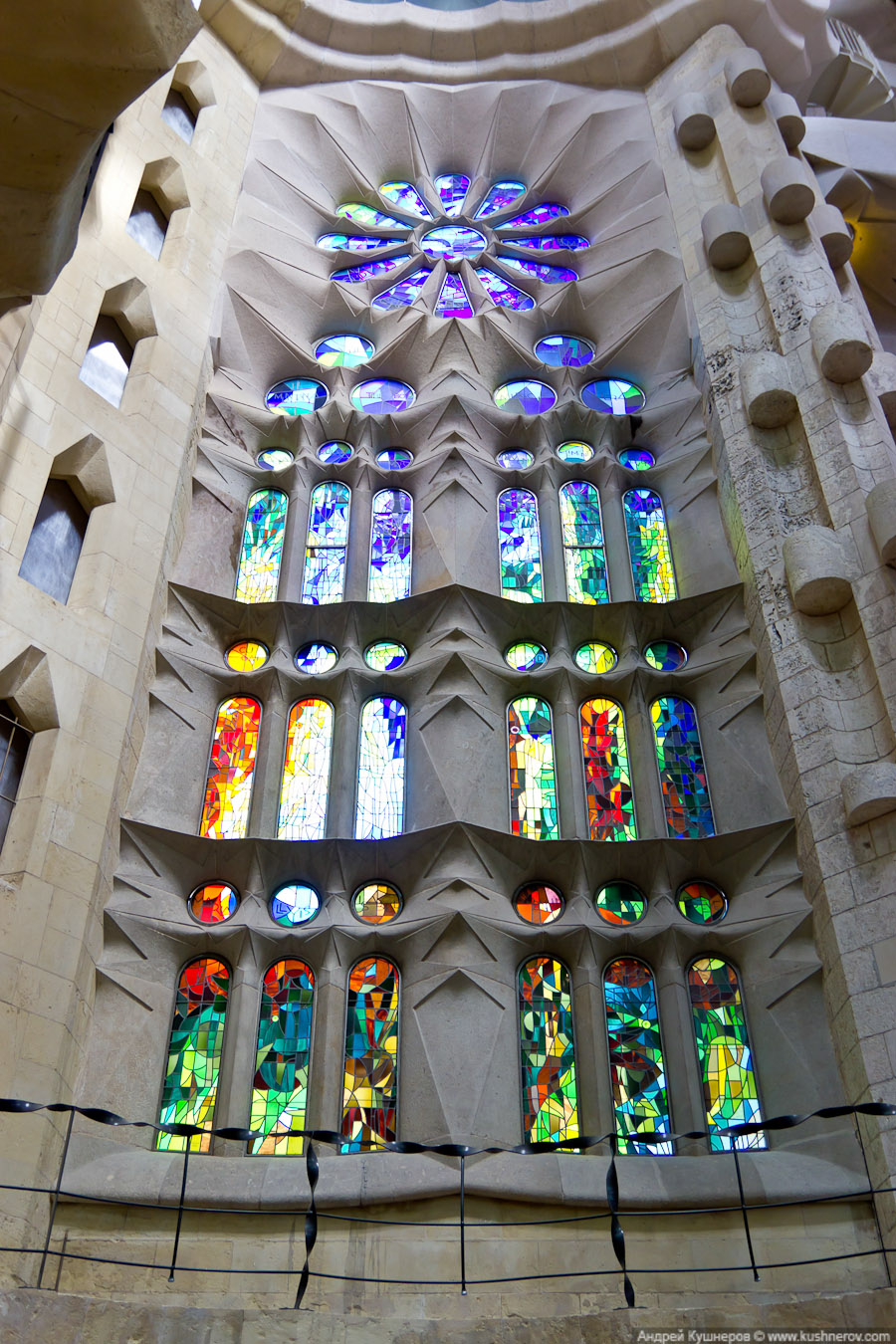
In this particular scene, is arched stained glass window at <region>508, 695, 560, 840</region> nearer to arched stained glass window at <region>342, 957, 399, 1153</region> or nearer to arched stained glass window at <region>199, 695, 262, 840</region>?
arched stained glass window at <region>342, 957, 399, 1153</region>

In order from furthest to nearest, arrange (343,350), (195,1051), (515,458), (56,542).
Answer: (343,350) → (515,458) → (56,542) → (195,1051)

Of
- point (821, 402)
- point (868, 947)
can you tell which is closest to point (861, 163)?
point (821, 402)

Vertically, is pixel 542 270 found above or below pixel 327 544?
above

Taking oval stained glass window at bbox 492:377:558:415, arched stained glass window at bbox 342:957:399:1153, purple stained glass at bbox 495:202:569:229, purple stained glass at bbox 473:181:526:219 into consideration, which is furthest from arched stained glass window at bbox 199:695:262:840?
purple stained glass at bbox 473:181:526:219

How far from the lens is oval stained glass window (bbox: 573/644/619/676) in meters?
13.7

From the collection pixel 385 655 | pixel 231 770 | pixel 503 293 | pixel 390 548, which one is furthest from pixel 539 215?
pixel 231 770

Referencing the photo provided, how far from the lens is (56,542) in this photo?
1184 centimetres

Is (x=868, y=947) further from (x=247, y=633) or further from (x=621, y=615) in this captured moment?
(x=247, y=633)

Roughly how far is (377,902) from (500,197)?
12215 millimetres

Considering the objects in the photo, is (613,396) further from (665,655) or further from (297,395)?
(665,655)

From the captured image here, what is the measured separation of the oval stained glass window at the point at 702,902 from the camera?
11.7 m

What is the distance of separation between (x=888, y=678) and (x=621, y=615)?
325 cm

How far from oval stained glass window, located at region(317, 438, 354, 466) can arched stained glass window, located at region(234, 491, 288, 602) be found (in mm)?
867

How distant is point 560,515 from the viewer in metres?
15.1
